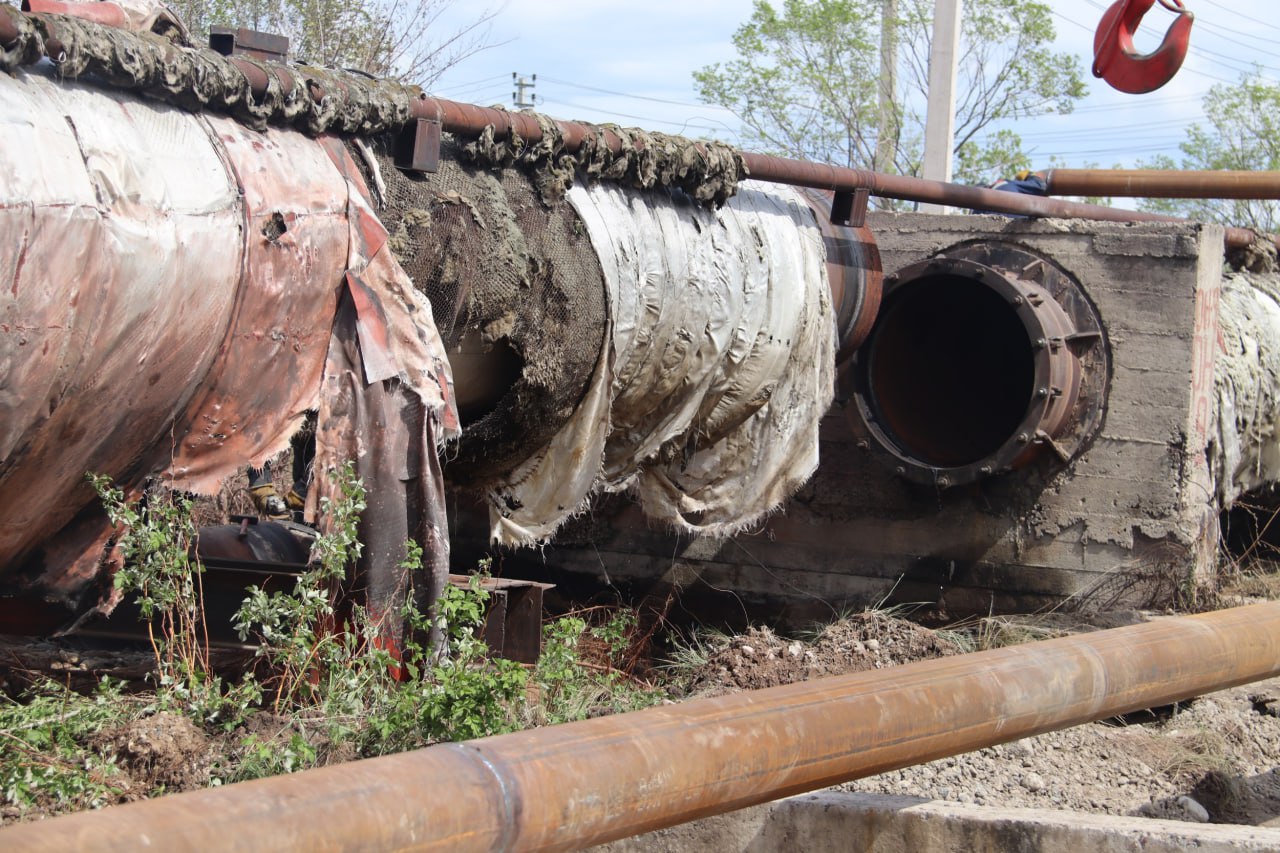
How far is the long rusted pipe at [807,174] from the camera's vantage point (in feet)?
15.1

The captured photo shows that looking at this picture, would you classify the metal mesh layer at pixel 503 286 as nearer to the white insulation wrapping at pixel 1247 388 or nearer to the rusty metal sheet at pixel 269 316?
the rusty metal sheet at pixel 269 316

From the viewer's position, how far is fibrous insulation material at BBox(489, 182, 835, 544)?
17.7 ft

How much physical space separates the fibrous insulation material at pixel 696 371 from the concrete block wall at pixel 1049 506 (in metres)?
1.29

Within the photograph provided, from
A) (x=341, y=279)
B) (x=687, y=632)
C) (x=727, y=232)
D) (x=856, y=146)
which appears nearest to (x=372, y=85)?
(x=341, y=279)

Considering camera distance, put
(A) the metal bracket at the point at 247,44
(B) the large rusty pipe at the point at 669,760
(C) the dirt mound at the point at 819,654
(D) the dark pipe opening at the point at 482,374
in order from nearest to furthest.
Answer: (B) the large rusty pipe at the point at 669,760 → (A) the metal bracket at the point at 247,44 → (D) the dark pipe opening at the point at 482,374 → (C) the dirt mound at the point at 819,654

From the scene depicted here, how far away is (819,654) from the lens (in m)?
6.22

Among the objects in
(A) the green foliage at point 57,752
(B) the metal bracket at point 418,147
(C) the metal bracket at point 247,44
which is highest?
(C) the metal bracket at point 247,44

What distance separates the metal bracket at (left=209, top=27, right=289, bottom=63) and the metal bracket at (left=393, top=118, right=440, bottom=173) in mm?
453

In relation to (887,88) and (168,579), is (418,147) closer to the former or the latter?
(168,579)

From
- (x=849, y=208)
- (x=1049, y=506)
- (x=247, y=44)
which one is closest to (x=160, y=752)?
(x=247, y=44)

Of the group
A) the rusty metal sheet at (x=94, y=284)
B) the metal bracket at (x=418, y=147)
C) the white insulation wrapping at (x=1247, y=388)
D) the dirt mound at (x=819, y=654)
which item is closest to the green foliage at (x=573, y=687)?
the dirt mound at (x=819, y=654)

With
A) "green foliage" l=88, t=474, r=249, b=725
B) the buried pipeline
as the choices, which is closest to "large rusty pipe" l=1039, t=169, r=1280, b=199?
the buried pipeline

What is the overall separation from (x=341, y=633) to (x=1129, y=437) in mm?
4654

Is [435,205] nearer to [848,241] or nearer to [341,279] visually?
[341,279]
